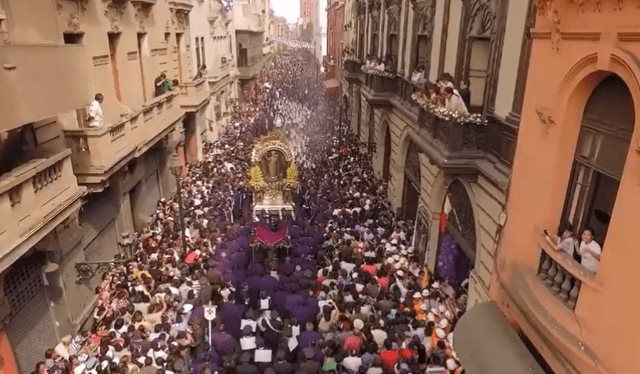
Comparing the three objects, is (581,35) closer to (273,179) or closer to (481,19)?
(481,19)

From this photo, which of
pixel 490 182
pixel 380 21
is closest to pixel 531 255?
pixel 490 182

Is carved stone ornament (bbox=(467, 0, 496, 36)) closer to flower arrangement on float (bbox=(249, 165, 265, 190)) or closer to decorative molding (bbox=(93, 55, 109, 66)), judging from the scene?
flower arrangement on float (bbox=(249, 165, 265, 190))

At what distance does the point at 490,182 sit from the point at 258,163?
9558mm

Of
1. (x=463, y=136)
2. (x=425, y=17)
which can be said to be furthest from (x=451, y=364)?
(x=425, y=17)

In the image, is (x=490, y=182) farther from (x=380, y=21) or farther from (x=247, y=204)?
(x=380, y=21)

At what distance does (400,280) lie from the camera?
43.0 feet

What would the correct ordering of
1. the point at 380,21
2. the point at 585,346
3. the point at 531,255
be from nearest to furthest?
the point at 585,346, the point at 531,255, the point at 380,21

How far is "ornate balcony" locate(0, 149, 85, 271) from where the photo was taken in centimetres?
741

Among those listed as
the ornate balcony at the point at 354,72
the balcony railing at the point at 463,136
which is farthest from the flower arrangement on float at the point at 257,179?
the ornate balcony at the point at 354,72

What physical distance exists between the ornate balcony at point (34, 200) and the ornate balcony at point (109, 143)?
1.22 meters

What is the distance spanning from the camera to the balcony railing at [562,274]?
5523 millimetres

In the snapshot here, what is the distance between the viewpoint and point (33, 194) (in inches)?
324

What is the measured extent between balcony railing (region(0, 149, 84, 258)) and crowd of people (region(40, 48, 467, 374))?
3.07 m

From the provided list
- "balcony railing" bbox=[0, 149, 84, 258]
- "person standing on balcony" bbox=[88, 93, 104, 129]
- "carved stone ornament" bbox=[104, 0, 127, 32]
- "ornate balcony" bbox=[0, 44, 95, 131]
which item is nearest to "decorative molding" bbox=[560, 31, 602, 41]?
"ornate balcony" bbox=[0, 44, 95, 131]
